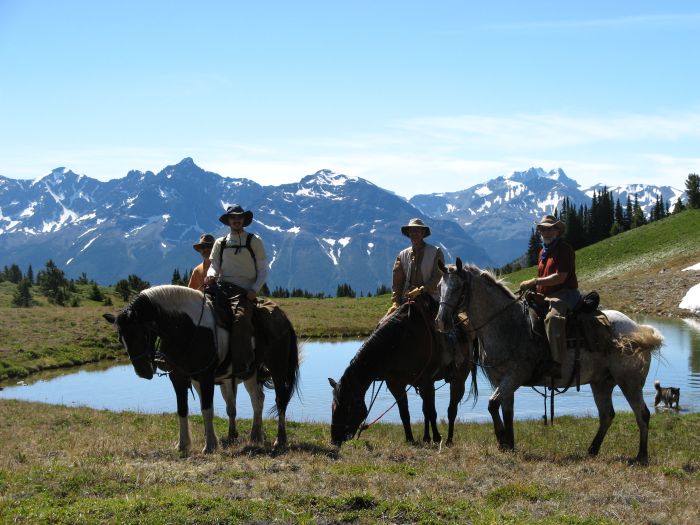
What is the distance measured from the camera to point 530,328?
13.4 metres

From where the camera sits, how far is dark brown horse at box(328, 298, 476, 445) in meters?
13.8

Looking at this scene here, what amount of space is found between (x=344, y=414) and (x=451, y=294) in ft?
9.84

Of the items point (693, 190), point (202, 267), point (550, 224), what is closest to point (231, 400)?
point (202, 267)

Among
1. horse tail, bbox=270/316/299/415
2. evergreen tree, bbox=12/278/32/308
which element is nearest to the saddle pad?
horse tail, bbox=270/316/299/415

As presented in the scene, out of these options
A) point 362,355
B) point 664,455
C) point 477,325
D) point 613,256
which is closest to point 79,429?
point 362,355

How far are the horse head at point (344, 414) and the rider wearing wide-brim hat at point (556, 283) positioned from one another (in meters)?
3.50

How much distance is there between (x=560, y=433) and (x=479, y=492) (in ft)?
29.4

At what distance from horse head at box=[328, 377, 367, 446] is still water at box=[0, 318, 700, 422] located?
5.88 meters

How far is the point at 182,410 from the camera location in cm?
1341

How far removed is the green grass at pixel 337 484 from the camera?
8898 mm

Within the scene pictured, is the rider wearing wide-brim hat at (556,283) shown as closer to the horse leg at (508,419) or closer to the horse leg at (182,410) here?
the horse leg at (508,419)

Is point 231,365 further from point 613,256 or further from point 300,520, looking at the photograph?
point 613,256

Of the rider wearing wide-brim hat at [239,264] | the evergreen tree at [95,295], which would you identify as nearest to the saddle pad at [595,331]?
the rider wearing wide-brim hat at [239,264]

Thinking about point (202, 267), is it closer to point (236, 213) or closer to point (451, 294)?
point (236, 213)
